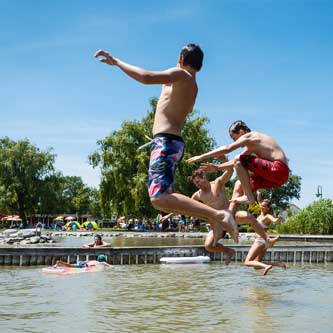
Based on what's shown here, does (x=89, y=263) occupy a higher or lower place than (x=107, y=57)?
lower

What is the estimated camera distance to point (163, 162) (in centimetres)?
613

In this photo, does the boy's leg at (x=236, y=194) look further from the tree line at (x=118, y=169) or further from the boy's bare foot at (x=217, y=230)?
the tree line at (x=118, y=169)

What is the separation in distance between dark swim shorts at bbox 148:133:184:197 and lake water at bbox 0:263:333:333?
3350mm

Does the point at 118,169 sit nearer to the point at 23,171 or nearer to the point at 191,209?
the point at 23,171

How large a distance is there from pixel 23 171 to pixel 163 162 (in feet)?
218

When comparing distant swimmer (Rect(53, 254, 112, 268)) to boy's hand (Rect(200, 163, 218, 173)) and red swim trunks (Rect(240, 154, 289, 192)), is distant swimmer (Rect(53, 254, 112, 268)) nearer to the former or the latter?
boy's hand (Rect(200, 163, 218, 173))

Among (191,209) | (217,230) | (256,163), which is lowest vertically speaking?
(217,230)

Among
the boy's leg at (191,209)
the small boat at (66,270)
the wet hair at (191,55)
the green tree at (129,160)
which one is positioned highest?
the green tree at (129,160)

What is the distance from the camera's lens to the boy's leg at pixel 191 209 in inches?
239

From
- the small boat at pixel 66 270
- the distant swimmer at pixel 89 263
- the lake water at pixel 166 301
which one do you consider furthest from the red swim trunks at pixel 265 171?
the distant swimmer at pixel 89 263

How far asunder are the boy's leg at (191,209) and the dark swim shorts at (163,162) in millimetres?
85

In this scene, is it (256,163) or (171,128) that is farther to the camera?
(256,163)

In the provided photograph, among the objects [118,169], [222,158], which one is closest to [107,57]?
[222,158]

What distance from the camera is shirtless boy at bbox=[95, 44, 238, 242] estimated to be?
598 centimetres
